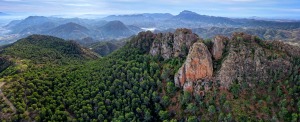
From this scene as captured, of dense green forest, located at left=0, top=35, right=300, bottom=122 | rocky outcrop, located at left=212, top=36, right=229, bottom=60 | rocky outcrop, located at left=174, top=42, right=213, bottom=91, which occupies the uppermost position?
rocky outcrop, located at left=212, top=36, right=229, bottom=60

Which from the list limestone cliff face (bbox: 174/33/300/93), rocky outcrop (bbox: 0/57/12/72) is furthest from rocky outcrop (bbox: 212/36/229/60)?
rocky outcrop (bbox: 0/57/12/72)

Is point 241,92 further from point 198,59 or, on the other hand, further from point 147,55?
point 147,55

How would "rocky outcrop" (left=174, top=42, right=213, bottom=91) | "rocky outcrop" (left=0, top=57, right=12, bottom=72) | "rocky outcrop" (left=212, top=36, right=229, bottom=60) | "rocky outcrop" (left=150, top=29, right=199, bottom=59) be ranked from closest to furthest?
1. "rocky outcrop" (left=174, top=42, right=213, bottom=91)
2. "rocky outcrop" (left=212, top=36, right=229, bottom=60)
3. "rocky outcrop" (left=150, top=29, right=199, bottom=59)
4. "rocky outcrop" (left=0, top=57, right=12, bottom=72)

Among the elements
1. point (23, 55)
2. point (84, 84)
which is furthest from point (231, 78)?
point (23, 55)

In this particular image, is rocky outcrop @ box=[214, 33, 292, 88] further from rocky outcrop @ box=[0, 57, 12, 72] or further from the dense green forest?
rocky outcrop @ box=[0, 57, 12, 72]

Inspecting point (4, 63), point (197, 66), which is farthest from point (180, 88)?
point (4, 63)
